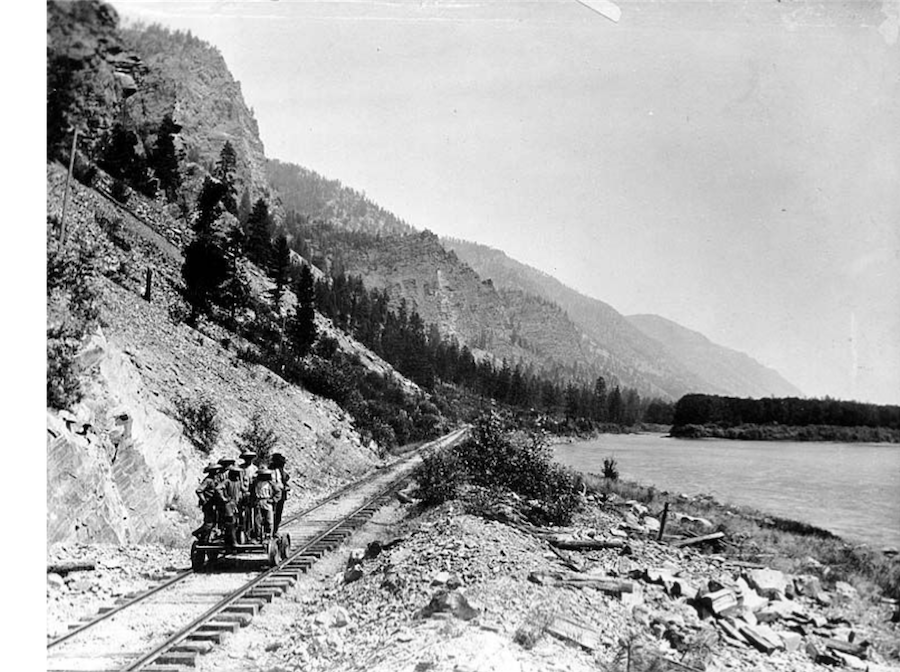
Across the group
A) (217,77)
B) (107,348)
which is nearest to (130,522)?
(107,348)

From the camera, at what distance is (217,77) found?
11206 cm

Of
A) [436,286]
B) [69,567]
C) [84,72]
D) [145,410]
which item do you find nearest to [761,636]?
[69,567]

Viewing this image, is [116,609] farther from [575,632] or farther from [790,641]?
[790,641]

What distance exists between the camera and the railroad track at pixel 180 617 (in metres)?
6.14

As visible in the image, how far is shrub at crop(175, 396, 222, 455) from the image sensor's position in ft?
54.3

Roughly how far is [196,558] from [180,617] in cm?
236

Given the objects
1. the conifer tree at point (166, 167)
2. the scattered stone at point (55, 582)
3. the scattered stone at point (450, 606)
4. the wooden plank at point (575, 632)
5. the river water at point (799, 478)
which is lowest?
the river water at point (799, 478)

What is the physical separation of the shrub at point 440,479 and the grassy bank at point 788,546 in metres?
6.67

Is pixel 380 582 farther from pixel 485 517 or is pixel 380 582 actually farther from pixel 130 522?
pixel 130 522

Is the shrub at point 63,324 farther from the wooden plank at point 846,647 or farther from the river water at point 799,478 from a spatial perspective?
the river water at point 799,478

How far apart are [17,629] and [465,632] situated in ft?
13.0

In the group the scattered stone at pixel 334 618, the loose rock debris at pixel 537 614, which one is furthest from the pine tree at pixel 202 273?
the scattered stone at pixel 334 618

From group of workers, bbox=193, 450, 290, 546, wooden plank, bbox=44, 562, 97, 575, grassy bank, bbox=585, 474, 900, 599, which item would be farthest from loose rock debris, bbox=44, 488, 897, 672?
wooden plank, bbox=44, 562, 97, 575

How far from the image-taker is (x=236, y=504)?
1025cm
